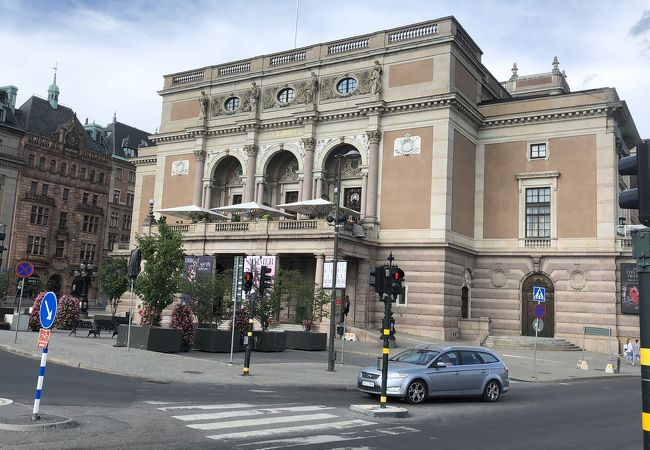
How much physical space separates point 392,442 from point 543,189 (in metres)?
35.8

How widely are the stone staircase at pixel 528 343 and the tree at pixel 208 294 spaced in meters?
17.3

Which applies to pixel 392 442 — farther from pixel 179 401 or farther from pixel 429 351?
pixel 429 351

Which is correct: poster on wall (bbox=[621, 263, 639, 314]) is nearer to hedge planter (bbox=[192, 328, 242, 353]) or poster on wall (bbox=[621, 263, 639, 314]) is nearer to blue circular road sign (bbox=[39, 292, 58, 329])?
hedge planter (bbox=[192, 328, 242, 353])

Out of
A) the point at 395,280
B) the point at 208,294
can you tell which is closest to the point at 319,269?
the point at 208,294

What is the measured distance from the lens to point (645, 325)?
542 cm

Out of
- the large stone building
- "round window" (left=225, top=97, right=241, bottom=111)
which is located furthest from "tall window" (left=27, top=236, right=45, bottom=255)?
the large stone building

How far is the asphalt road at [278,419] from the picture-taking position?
412 inches

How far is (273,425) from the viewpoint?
1203cm

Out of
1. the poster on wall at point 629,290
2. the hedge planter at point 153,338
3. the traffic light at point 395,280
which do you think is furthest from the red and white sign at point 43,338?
the poster on wall at point 629,290

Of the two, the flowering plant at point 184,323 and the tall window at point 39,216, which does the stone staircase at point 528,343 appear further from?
the tall window at point 39,216

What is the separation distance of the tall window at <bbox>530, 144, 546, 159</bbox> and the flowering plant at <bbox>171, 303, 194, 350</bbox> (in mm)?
27933

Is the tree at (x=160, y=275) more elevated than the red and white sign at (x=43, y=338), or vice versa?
the tree at (x=160, y=275)

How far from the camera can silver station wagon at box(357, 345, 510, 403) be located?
16266 mm

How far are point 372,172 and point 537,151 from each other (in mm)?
11666
